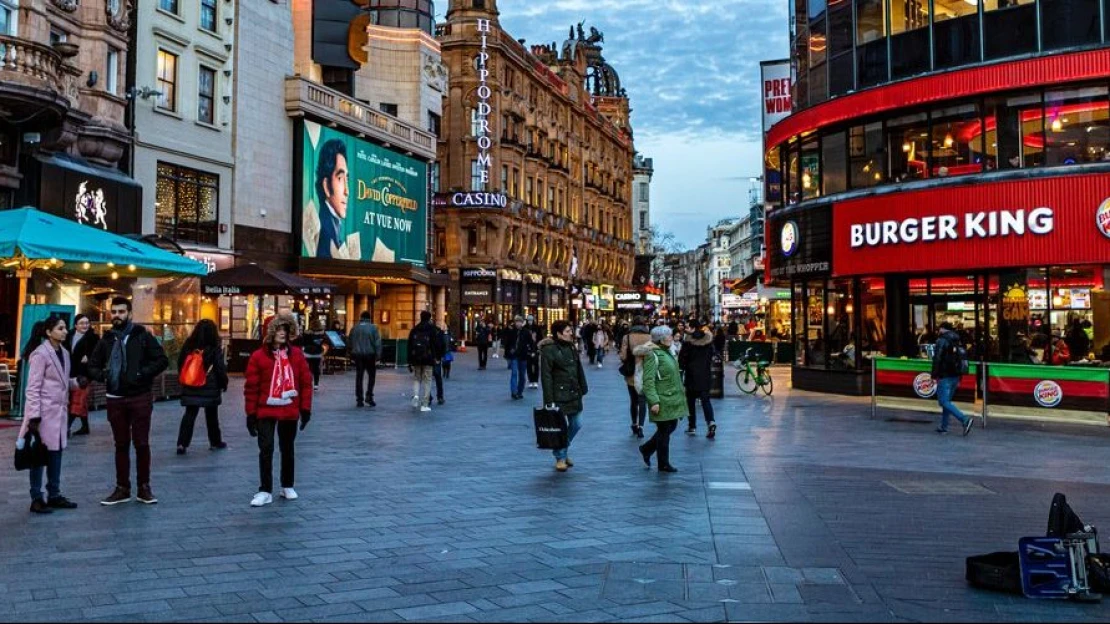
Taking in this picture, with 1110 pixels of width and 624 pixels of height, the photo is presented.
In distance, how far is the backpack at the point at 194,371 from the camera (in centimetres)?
1177

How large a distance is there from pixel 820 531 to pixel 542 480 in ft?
10.8

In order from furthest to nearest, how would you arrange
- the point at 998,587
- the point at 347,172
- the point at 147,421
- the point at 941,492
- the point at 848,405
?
the point at 347,172
the point at 848,405
the point at 941,492
the point at 147,421
the point at 998,587

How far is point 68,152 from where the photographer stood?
22.3m

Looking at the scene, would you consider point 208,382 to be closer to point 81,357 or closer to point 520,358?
point 81,357

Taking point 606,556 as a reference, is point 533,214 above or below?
above

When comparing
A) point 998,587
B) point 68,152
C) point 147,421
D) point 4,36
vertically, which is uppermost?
point 4,36

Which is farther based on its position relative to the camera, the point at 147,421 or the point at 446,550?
the point at 147,421

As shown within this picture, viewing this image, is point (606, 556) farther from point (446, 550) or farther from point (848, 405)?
point (848, 405)

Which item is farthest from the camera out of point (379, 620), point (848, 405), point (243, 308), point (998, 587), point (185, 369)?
point (243, 308)

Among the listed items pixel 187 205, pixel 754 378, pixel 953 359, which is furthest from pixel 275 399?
pixel 187 205

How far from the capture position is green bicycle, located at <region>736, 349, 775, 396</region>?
72.0 ft

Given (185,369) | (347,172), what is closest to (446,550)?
(185,369)

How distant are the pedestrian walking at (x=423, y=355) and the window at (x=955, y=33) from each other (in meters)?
12.8

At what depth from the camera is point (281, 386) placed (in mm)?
8461
